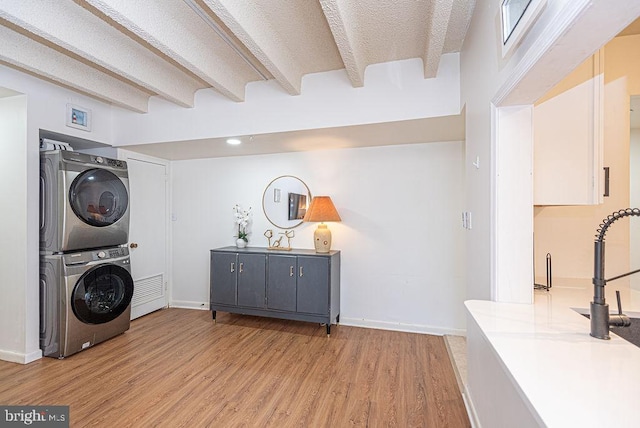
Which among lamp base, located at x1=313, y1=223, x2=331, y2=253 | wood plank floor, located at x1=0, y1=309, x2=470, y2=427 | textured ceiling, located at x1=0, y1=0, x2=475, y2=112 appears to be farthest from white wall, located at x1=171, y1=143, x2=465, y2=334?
textured ceiling, located at x1=0, y1=0, x2=475, y2=112

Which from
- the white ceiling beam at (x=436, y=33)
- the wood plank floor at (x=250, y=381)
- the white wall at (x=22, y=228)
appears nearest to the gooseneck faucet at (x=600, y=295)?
the wood plank floor at (x=250, y=381)

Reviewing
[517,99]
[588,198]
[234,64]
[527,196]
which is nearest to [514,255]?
[527,196]

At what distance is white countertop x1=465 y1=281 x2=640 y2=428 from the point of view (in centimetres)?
70

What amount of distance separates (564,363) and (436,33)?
6.22 ft

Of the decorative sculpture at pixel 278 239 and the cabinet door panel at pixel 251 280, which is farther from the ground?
the decorative sculpture at pixel 278 239

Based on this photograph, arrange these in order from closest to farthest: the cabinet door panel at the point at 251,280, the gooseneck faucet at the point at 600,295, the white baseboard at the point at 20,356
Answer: the gooseneck faucet at the point at 600,295 < the white baseboard at the point at 20,356 < the cabinet door panel at the point at 251,280

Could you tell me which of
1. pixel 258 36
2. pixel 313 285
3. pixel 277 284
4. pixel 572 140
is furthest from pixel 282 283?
pixel 572 140

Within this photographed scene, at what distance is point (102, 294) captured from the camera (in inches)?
115

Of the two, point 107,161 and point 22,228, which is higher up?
point 107,161

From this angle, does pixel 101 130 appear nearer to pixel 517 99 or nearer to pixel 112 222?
pixel 112 222

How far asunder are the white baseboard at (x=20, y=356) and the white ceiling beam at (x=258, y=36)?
3230mm

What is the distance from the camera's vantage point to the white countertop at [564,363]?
0.70 m

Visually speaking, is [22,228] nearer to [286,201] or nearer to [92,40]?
[92,40]

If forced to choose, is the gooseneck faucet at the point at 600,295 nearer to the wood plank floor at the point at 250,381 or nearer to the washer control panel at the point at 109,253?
the wood plank floor at the point at 250,381
